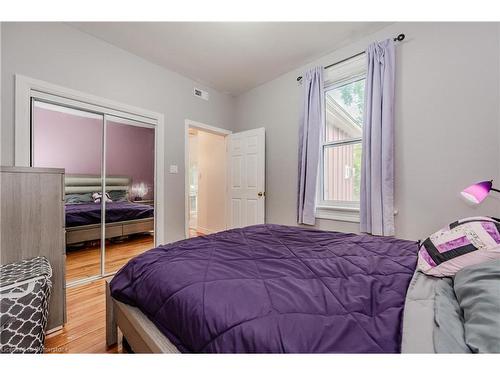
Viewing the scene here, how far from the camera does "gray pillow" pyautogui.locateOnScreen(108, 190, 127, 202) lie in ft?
8.54

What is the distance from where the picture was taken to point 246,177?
3.61m

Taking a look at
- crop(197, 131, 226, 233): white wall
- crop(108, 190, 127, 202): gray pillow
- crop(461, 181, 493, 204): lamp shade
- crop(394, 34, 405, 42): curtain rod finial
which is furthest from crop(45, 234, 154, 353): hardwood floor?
crop(394, 34, 405, 42): curtain rod finial

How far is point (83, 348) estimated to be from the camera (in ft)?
4.50

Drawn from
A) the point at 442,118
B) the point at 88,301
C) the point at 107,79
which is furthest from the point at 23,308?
the point at 442,118

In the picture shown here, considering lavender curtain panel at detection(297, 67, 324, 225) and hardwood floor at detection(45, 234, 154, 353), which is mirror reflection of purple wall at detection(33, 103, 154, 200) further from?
lavender curtain panel at detection(297, 67, 324, 225)

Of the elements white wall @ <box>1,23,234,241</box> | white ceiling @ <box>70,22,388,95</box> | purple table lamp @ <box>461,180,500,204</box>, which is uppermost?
white ceiling @ <box>70,22,388,95</box>

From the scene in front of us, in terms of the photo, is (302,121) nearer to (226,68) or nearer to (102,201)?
(226,68)

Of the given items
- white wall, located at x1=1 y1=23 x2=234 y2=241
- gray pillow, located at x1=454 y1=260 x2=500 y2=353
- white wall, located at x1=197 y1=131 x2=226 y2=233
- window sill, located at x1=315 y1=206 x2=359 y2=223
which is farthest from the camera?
white wall, located at x1=197 y1=131 x2=226 y2=233

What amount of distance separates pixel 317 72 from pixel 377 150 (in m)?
1.26

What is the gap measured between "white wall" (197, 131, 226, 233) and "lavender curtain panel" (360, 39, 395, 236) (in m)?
2.40

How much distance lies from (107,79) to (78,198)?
1.35m

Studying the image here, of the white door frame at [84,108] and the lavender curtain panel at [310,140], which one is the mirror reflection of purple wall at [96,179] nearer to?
the white door frame at [84,108]

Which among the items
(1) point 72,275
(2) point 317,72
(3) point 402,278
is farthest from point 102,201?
(2) point 317,72

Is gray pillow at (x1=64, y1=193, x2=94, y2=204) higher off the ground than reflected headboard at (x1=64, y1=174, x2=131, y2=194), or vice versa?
reflected headboard at (x1=64, y1=174, x2=131, y2=194)
